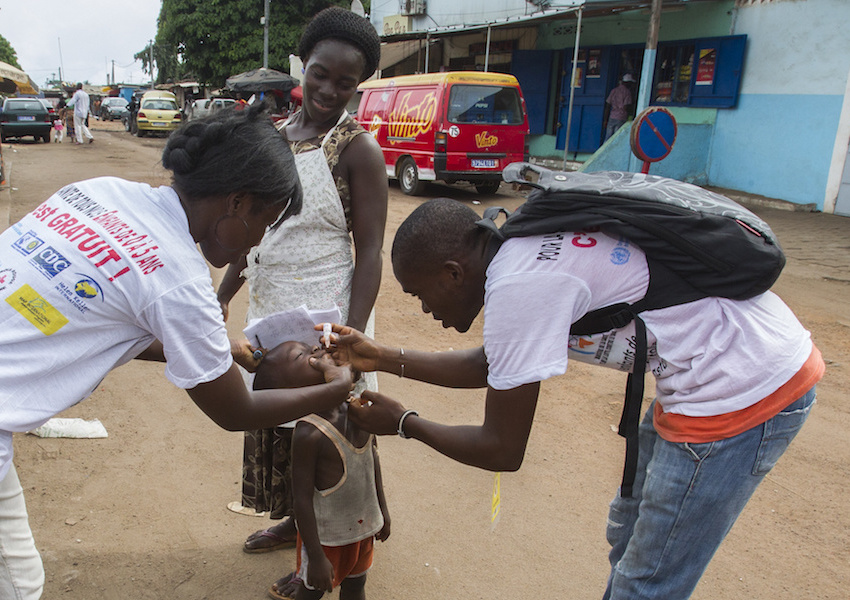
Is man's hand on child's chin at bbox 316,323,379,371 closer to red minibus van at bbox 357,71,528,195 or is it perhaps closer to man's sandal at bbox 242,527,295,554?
man's sandal at bbox 242,527,295,554

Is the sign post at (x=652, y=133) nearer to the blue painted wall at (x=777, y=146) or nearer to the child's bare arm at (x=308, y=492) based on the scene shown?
the child's bare arm at (x=308, y=492)

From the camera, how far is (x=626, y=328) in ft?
5.08

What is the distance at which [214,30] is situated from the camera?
26.6m

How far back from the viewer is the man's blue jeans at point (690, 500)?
60.6 inches

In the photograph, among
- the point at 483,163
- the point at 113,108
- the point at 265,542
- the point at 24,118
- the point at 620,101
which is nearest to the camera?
the point at 265,542

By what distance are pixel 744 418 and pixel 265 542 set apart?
6.38 ft

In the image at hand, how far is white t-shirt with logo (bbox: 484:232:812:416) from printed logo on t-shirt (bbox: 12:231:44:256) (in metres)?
0.97

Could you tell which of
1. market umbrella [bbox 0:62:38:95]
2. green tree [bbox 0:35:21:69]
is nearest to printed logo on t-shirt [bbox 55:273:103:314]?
market umbrella [bbox 0:62:38:95]

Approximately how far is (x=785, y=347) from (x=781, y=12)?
11.1 meters

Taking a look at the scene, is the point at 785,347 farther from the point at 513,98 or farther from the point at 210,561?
the point at 513,98

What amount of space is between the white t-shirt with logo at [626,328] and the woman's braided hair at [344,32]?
44.1 inches

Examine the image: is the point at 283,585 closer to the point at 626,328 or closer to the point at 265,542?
the point at 265,542

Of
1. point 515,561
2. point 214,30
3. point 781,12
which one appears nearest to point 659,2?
point 781,12

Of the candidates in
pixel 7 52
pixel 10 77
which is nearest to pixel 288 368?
pixel 10 77
